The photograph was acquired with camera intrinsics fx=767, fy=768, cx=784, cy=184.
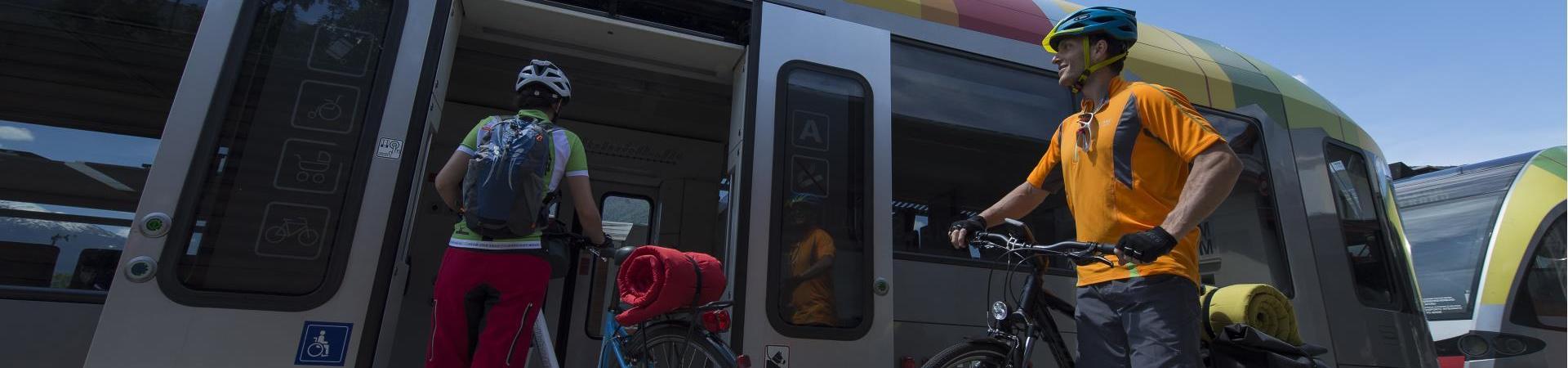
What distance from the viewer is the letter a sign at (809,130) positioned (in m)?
3.12

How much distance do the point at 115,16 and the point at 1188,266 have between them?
11.3 ft

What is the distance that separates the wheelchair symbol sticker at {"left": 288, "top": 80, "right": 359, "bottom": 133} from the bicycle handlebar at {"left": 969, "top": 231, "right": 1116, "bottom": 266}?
206 cm

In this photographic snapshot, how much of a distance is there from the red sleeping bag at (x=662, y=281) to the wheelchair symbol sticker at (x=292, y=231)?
93cm

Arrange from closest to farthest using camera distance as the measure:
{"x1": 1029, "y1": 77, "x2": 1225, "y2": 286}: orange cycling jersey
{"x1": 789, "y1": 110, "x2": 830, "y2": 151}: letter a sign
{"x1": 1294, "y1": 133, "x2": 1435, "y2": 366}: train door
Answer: {"x1": 1029, "y1": 77, "x2": 1225, "y2": 286}: orange cycling jersey
{"x1": 789, "y1": 110, "x2": 830, "y2": 151}: letter a sign
{"x1": 1294, "y1": 133, "x2": 1435, "y2": 366}: train door

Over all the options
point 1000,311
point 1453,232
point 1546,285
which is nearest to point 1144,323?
point 1000,311

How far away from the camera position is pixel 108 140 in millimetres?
2641

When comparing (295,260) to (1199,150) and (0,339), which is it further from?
(1199,150)

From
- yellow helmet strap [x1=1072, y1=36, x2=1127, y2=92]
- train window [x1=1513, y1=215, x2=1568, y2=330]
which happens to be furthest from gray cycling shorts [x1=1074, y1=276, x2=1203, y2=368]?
train window [x1=1513, y1=215, x2=1568, y2=330]

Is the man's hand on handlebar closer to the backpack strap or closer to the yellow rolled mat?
the yellow rolled mat

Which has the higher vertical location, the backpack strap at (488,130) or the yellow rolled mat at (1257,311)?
the backpack strap at (488,130)

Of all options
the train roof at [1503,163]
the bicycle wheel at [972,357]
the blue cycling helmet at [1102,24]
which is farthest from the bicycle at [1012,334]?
the train roof at [1503,163]

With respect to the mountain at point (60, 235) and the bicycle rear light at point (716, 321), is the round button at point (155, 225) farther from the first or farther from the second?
the bicycle rear light at point (716, 321)

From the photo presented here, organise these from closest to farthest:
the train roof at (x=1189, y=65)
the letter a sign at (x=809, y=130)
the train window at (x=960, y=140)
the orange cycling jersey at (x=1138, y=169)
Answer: the orange cycling jersey at (x=1138, y=169) → the letter a sign at (x=809, y=130) → the train window at (x=960, y=140) → the train roof at (x=1189, y=65)

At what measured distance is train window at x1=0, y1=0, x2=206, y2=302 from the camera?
95.7 inches
